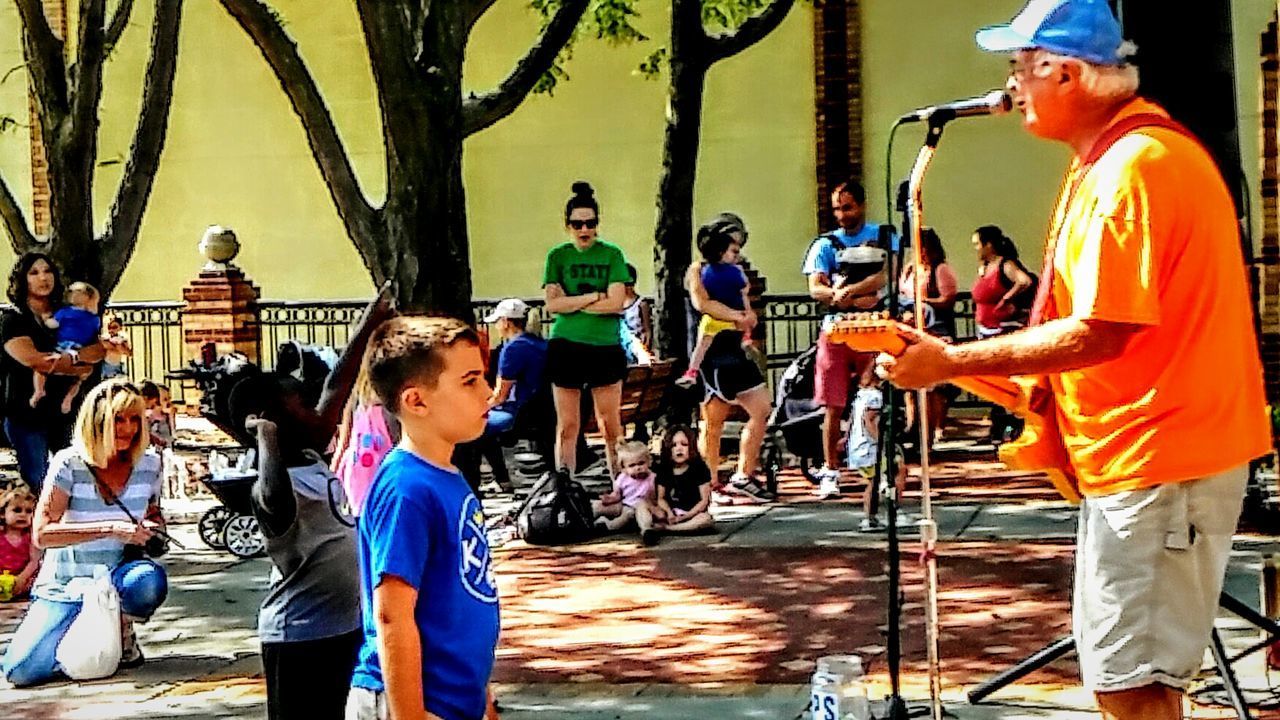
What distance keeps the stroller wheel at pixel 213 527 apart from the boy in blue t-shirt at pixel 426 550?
7.74 m

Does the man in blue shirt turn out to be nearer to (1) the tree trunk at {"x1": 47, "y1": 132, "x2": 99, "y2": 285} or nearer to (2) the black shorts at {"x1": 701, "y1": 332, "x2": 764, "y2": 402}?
(2) the black shorts at {"x1": 701, "y1": 332, "x2": 764, "y2": 402}

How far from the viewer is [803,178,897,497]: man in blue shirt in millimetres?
11531

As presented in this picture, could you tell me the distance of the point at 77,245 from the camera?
1519 cm

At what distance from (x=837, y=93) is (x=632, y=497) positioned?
1232 centimetres

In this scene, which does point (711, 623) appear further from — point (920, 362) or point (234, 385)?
point (920, 362)

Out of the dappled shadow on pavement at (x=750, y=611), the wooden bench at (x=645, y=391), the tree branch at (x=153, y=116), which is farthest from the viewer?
the tree branch at (x=153, y=116)

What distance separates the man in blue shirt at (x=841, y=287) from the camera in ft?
37.8

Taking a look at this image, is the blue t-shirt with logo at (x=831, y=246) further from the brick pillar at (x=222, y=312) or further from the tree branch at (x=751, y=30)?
the brick pillar at (x=222, y=312)

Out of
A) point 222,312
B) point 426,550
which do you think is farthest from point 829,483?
point 222,312

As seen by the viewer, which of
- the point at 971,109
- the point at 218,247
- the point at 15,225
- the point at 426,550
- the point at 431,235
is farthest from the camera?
the point at 218,247

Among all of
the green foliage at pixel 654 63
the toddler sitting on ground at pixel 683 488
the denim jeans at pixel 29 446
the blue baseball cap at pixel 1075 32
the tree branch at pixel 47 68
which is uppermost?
the green foliage at pixel 654 63

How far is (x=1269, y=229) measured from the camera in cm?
1886

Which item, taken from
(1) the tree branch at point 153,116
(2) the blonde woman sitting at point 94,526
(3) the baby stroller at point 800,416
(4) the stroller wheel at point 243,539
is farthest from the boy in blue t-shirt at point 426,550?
(1) the tree branch at point 153,116

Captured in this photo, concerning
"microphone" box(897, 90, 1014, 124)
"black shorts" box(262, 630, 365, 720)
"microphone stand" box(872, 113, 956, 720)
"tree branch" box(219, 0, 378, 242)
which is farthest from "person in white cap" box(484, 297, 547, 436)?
"black shorts" box(262, 630, 365, 720)
